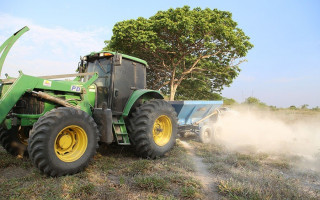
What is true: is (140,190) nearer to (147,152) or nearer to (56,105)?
(147,152)

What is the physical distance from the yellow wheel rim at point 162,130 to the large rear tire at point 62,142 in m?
1.75

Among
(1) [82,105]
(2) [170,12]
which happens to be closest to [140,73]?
(1) [82,105]

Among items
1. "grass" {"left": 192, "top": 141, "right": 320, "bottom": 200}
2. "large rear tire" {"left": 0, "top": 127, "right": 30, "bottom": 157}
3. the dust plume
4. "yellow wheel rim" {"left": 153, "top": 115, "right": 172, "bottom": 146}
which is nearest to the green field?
"grass" {"left": 192, "top": 141, "right": 320, "bottom": 200}

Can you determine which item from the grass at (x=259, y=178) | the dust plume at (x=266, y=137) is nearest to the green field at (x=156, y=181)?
the grass at (x=259, y=178)

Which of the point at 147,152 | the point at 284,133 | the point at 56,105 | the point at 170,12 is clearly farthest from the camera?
the point at 170,12

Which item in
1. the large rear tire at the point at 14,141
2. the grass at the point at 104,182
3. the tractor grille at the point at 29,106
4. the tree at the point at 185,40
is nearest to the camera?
the grass at the point at 104,182

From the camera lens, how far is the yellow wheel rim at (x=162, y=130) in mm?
5566

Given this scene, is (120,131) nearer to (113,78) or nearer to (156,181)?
(113,78)

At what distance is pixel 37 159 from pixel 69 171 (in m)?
0.55

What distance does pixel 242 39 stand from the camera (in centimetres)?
1516

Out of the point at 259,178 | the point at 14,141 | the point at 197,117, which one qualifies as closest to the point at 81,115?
the point at 14,141

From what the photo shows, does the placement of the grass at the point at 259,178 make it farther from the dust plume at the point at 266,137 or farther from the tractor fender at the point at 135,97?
the tractor fender at the point at 135,97

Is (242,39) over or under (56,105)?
over

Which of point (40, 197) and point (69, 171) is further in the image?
point (69, 171)
